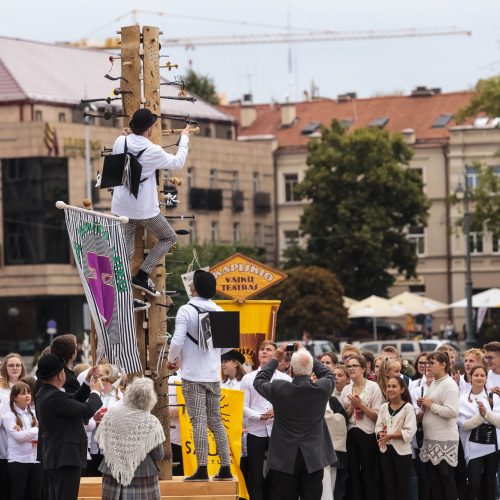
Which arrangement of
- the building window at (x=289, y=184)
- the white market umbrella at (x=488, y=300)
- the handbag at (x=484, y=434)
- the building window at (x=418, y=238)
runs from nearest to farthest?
1. the handbag at (x=484, y=434)
2. the white market umbrella at (x=488, y=300)
3. the building window at (x=418, y=238)
4. the building window at (x=289, y=184)

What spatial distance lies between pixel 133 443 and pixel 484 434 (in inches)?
256

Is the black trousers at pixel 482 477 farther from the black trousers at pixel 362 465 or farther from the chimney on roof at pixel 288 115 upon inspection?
the chimney on roof at pixel 288 115

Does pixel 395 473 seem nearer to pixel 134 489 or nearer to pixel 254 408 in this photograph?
pixel 254 408

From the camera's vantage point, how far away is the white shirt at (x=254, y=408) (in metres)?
19.8

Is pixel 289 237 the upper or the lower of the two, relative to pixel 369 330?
upper

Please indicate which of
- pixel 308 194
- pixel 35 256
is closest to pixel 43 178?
pixel 35 256

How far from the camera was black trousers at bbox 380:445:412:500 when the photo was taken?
64.2 ft

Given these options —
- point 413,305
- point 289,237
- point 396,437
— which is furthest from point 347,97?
point 396,437

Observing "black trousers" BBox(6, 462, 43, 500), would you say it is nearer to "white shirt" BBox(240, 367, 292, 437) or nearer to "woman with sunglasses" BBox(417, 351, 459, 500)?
"white shirt" BBox(240, 367, 292, 437)

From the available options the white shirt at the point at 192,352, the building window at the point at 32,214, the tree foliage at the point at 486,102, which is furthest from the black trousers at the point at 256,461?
the building window at the point at 32,214

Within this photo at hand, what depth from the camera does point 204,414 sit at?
1644cm

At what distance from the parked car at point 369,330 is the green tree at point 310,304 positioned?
479cm

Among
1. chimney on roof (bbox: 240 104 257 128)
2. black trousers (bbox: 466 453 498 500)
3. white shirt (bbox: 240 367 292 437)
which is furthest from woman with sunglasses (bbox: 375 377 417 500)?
chimney on roof (bbox: 240 104 257 128)

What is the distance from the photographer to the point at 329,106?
104625 millimetres
